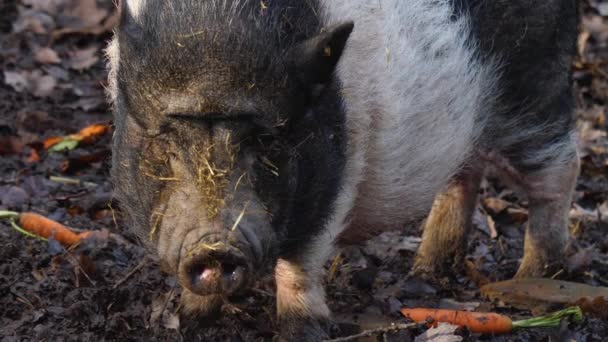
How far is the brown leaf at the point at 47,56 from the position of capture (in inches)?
302

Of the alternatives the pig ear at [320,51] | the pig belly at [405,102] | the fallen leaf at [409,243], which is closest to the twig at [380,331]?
the pig belly at [405,102]

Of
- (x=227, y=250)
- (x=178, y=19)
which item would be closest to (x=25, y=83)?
(x=178, y=19)

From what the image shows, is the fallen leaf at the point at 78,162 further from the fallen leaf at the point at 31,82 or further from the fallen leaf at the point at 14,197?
the fallen leaf at the point at 31,82

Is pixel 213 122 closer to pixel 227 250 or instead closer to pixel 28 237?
pixel 227 250

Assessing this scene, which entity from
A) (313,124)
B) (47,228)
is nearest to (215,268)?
(313,124)

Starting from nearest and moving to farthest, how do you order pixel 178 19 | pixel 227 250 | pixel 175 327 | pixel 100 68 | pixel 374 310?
pixel 227 250
pixel 178 19
pixel 175 327
pixel 374 310
pixel 100 68

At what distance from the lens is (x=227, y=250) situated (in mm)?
3203

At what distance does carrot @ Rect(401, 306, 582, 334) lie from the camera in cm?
421

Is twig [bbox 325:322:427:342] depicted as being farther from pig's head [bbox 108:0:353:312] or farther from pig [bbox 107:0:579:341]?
pig's head [bbox 108:0:353:312]

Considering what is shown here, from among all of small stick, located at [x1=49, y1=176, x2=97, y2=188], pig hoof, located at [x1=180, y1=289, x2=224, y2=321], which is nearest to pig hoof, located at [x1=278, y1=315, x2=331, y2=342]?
pig hoof, located at [x1=180, y1=289, x2=224, y2=321]

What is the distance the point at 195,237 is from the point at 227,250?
0.13m

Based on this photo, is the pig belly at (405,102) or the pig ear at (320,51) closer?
the pig ear at (320,51)

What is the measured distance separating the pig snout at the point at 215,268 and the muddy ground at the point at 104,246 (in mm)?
809

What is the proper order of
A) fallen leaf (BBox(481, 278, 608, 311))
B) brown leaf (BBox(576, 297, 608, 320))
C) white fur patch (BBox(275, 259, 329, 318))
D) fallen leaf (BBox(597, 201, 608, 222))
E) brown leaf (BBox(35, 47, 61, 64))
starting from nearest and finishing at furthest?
white fur patch (BBox(275, 259, 329, 318)) < brown leaf (BBox(576, 297, 608, 320)) < fallen leaf (BBox(481, 278, 608, 311)) < fallen leaf (BBox(597, 201, 608, 222)) < brown leaf (BBox(35, 47, 61, 64))
